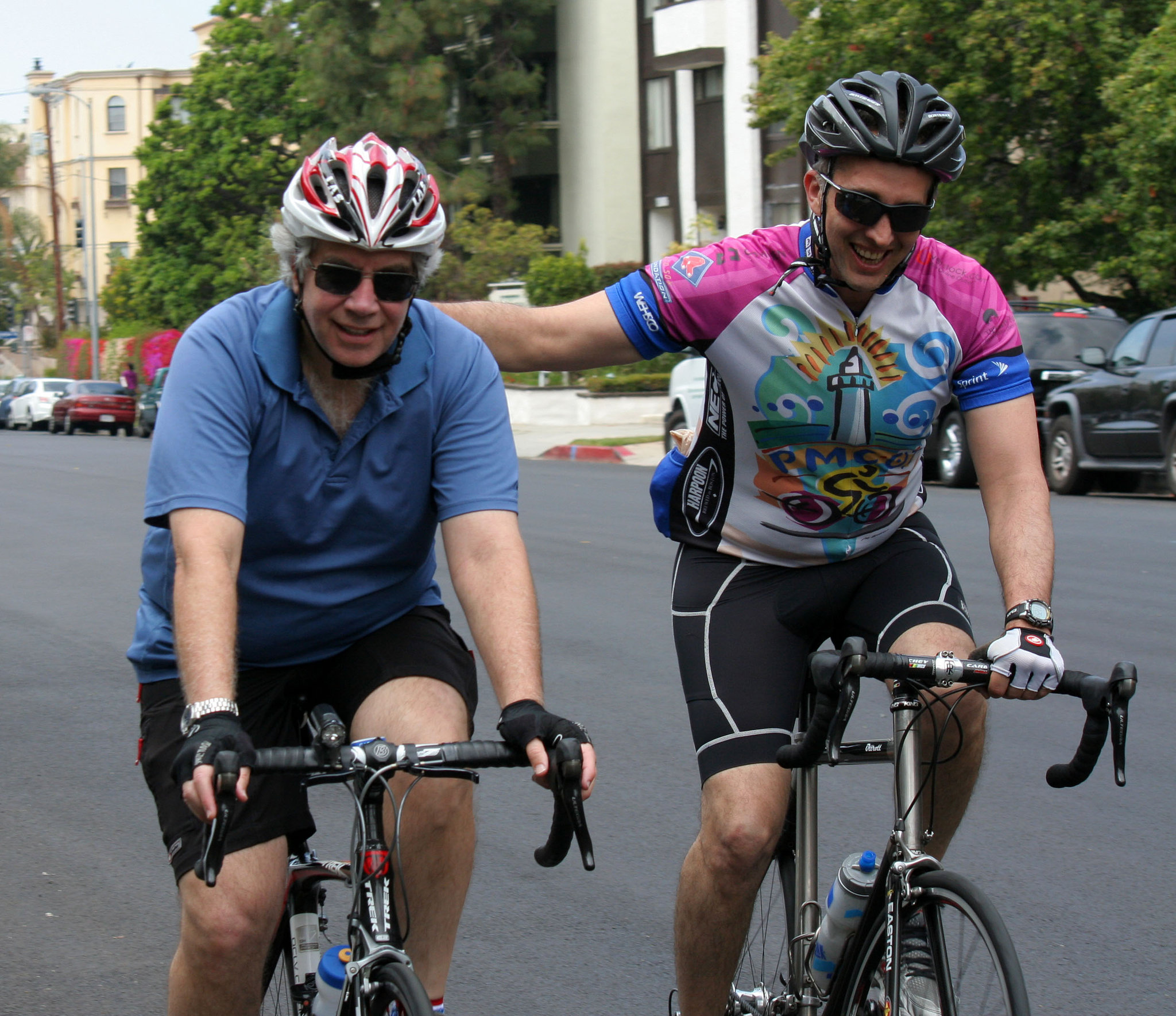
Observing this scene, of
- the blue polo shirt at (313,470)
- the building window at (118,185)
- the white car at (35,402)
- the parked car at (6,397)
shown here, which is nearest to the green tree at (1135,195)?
the blue polo shirt at (313,470)

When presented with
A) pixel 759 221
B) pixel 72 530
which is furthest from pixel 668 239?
pixel 72 530

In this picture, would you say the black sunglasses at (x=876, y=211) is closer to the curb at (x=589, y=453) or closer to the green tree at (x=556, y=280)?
the curb at (x=589, y=453)

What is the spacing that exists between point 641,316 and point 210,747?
1.50m

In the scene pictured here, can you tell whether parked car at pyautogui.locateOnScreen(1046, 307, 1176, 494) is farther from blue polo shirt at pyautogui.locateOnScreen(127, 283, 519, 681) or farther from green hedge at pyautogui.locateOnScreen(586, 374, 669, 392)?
green hedge at pyautogui.locateOnScreen(586, 374, 669, 392)

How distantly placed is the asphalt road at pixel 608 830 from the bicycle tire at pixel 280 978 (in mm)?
794

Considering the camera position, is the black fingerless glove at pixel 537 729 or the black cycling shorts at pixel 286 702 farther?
the black cycling shorts at pixel 286 702

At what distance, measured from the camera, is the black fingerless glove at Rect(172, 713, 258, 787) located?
2.52 metres

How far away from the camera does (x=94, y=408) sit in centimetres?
4162

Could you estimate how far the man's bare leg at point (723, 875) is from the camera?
3346 millimetres

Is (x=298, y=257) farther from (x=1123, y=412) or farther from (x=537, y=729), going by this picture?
(x=1123, y=412)

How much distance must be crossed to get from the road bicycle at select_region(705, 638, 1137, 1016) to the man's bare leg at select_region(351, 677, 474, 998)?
622 millimetres

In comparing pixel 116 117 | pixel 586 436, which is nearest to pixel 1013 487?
pixel 586 436

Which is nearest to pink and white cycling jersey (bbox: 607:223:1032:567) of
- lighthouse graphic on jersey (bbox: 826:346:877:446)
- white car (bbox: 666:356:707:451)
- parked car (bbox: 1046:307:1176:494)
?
lighthouse graphic on jersey (bbox: 826:346:877:446)

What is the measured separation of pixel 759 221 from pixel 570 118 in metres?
10.7
